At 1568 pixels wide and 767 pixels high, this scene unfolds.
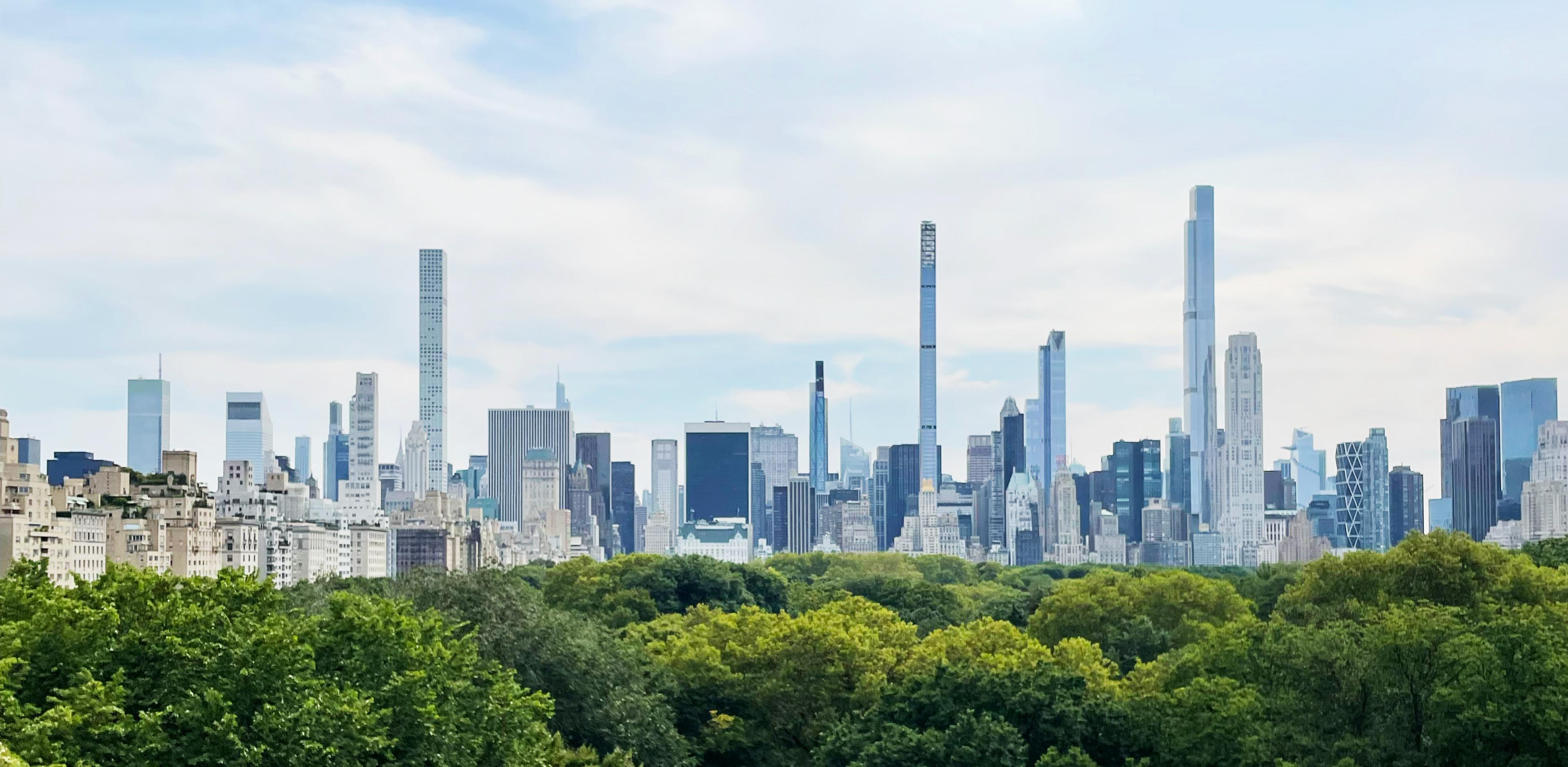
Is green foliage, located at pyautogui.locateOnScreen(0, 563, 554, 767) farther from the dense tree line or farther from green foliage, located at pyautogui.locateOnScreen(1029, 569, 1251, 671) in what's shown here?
green foliage, located at pyautogui.locateOnScreen(1029, 569, 1251, 671)

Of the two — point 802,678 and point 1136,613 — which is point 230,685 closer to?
point 802,678

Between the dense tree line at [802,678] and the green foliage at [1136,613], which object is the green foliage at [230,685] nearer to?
the dense tree line at [802,678]

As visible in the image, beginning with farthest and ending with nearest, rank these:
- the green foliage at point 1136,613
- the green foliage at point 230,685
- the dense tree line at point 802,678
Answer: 1. the green foliage at point 1136,613
2. the dense tree line at point 802,678
3. the green foliage at point 230,685

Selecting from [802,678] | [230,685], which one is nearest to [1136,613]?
[802,678]

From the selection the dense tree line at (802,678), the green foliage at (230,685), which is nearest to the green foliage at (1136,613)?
the dense tree line at (802,678)

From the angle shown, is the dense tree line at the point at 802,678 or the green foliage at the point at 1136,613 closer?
the dense tree line at the point at 802,678

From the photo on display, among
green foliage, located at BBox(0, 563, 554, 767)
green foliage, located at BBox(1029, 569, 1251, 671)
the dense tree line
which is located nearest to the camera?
green foliage, located at BBox(0, 563, 554, 767)

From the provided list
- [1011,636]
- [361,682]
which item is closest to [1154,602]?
[1011,636]

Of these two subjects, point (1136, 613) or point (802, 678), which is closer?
point (802, 678)

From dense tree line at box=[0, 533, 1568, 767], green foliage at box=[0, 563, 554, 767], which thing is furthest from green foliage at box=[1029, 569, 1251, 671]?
green foliage at box=[0, 563, 554, 767]
